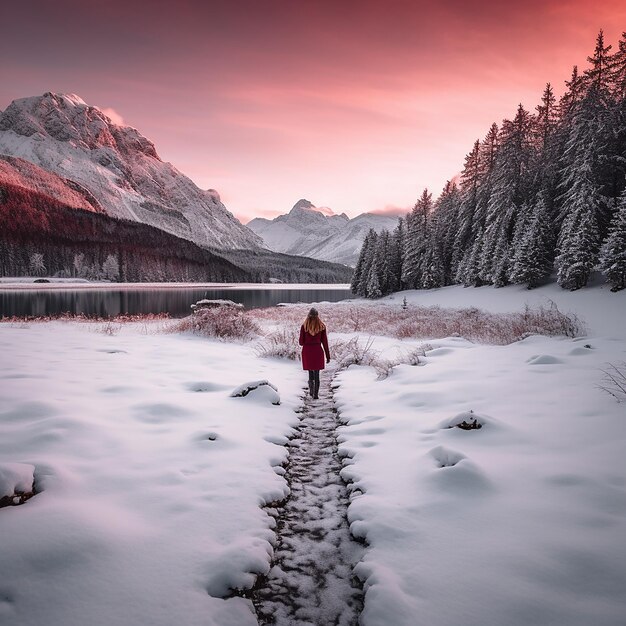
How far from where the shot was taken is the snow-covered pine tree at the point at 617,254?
21.7 metres

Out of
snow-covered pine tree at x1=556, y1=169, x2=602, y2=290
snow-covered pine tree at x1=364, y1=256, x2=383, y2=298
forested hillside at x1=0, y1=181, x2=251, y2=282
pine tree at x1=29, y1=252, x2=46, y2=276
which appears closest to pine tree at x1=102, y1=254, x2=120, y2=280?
forested hillside at x1=0, y1=181, x2=251, y2=282

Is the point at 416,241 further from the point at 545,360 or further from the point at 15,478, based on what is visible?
the point at 15,478

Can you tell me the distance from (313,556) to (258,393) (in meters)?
4.34

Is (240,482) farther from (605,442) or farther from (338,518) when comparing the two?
(605,442)

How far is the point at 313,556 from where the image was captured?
126 inches

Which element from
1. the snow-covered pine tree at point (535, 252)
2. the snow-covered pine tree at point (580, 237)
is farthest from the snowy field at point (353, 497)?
the snow-covered pine tree at point (535, 252)

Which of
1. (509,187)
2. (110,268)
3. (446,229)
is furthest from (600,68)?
(110,268)

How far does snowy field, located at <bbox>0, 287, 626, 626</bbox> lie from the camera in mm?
2330

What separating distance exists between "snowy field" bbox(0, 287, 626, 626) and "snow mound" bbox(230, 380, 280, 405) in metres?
0.05

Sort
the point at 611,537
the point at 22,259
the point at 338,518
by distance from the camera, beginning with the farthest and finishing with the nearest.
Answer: the point at 22,259 < the point at 338,518 < the point at 611,537

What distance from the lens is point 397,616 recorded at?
2295 millimetres

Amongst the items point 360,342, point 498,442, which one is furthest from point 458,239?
point 498,442

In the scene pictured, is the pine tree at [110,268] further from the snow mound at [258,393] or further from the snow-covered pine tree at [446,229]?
the snow mound at [258,393]

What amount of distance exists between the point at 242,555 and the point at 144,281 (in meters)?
132
